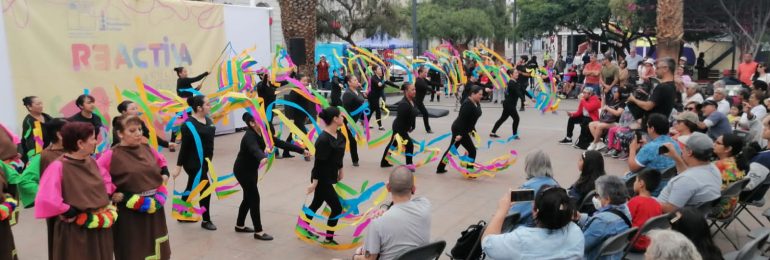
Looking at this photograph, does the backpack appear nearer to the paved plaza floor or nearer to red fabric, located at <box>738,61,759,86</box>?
the paved plaza floor

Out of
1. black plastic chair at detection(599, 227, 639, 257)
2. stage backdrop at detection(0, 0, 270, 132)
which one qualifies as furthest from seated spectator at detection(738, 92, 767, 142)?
stage backdrop at detection(0, 0, 270, 132)

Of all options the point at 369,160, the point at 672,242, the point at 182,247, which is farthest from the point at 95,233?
the point at 369,160

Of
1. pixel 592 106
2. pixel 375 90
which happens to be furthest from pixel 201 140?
pixel 375 90

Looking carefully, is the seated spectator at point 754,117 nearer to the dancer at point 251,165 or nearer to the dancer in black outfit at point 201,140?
the dancer at point 251,165

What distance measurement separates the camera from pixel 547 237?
3.48 m

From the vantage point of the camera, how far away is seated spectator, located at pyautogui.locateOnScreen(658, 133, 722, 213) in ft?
16.3

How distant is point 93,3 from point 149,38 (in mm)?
1290

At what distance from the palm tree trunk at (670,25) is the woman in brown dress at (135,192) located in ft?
47.4

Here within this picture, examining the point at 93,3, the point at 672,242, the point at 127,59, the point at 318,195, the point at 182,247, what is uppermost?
the point at 93,3

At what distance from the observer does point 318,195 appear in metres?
5.98

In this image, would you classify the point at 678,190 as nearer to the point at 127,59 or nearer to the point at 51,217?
the point at 51,217

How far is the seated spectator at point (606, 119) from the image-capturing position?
1049 cm

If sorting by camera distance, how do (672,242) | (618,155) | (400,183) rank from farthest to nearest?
(618,155) → (400,183) → (672,242)

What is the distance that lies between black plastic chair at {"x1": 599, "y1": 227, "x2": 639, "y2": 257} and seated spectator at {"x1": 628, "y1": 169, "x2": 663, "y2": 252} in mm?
361
